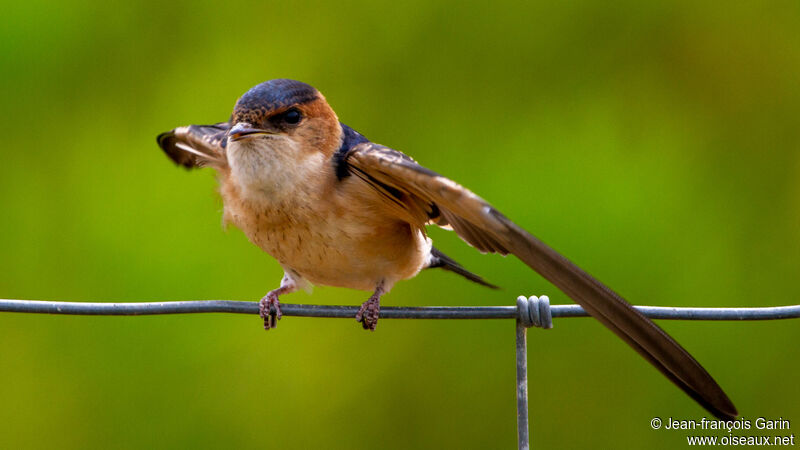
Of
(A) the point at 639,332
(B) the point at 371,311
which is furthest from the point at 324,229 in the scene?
(A) the point at 639,332

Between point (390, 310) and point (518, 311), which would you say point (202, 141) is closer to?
point (390, 310)

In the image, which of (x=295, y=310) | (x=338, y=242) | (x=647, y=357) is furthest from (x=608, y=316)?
(x=338, y=242)

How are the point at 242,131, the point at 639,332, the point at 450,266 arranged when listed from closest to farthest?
the point at 639,332
the point at 242,131
the point at 450,266

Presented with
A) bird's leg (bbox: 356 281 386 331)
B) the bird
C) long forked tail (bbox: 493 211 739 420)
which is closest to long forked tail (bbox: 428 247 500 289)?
the bird

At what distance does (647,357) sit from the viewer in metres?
2.06

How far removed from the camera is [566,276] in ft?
6.82

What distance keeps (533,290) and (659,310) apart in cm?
137

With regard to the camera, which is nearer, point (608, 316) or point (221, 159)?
point (608, 316)

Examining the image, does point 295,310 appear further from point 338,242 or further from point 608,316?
point 608,316

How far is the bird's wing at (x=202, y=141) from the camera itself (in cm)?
311

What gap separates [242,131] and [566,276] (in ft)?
3.77

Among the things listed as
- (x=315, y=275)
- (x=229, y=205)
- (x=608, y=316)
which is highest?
(x=229, y=205)

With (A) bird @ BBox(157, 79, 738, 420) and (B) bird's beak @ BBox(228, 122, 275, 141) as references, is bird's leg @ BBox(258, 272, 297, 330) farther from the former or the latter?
(B) bird's beak @ BBox(228, 122, 275, 141)

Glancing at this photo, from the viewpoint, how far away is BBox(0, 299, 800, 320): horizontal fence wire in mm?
2102
